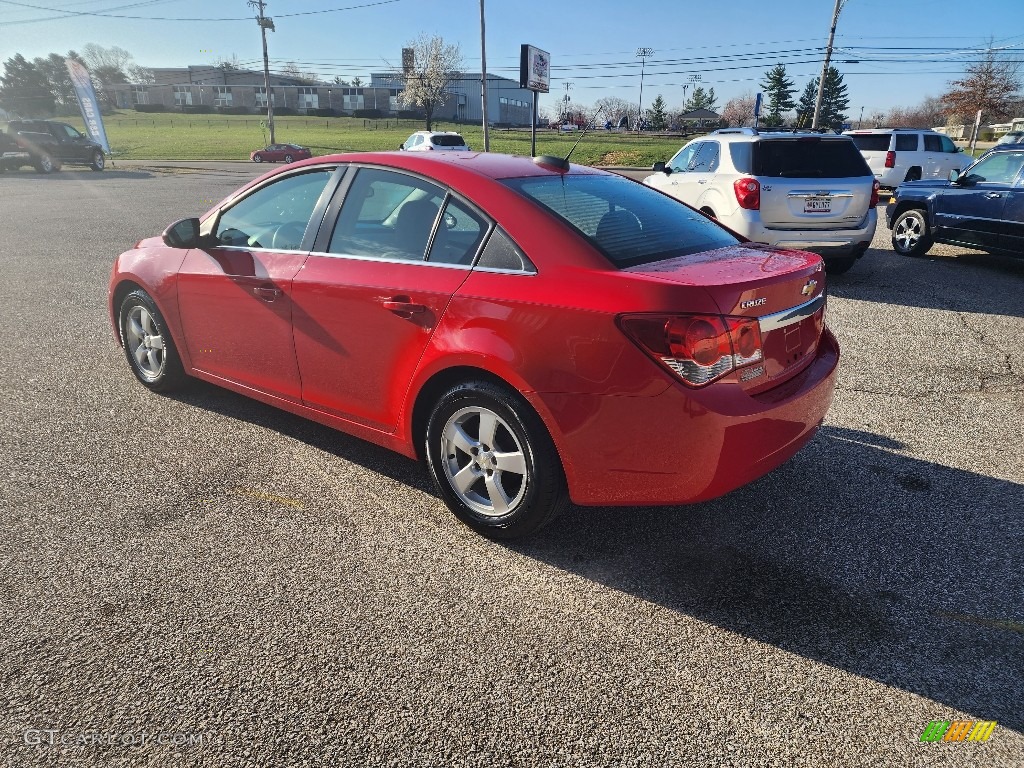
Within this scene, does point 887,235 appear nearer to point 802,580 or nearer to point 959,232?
point 959,232

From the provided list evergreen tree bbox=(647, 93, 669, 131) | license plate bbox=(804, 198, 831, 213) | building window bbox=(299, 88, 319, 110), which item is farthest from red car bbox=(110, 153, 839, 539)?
building window bbox=(299, 88, 319, 110)

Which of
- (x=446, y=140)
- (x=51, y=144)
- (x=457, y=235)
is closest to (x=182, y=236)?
(x=457, y=235)

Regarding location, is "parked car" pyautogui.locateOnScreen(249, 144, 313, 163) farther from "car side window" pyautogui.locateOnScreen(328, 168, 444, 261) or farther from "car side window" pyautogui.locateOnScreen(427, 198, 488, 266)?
"car side window" pyautogui.locateOnScreen(427, 198, 488, 266)

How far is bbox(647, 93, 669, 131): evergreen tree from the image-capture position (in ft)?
324

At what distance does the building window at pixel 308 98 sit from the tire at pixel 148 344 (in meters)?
124

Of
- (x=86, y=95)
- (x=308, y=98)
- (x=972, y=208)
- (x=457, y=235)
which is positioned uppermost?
(x=308, y=98)

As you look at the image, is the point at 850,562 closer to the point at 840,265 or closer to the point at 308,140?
the point at 840,265

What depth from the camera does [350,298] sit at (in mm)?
3256

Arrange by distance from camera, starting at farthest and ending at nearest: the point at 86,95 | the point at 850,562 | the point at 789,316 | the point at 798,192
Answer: the point at 86,95 < the point at 798,192 < the point at 850,562 < the point at 789,316

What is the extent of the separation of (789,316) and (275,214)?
9.19 ft

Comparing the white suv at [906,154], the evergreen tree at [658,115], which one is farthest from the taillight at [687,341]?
the evergreen tree at [658,115]

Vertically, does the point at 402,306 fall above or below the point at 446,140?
below

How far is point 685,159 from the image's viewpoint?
9.51 metres

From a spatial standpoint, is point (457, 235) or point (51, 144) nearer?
point (457, 235)
